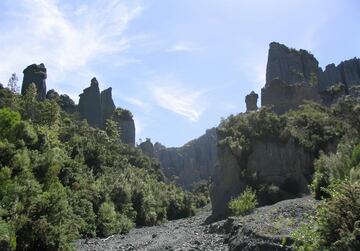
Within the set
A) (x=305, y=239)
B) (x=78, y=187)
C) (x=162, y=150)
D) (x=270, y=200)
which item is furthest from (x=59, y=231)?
(x=162, y=150)

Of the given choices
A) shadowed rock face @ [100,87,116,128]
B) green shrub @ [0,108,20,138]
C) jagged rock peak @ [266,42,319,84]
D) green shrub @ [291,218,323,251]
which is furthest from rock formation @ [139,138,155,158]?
green shrub @ [291,218,323,251]

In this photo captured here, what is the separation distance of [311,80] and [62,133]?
50099mm

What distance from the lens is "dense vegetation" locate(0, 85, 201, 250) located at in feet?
70.5

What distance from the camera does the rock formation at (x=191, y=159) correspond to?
151625 millimetres

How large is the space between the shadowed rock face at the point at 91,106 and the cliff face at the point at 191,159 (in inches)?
1476

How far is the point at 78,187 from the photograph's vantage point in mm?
45344

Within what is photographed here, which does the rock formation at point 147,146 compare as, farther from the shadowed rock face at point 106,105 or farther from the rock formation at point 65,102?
the rock formation at point 65,102

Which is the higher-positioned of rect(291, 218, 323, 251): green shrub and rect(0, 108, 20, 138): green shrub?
rect(0, 108, 20, 138): green shrub

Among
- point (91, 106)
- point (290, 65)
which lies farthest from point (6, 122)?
point (91, 106)

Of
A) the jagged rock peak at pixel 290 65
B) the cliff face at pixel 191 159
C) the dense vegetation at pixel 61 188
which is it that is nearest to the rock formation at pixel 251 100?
the jagged rock peak at pixel 290 65

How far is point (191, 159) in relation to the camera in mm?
157000

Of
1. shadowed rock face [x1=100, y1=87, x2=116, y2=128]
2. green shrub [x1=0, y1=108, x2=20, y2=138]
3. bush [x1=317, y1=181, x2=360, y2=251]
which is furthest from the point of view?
shadowed rock face [x1=100, y1=87, x2=116, y2=128]

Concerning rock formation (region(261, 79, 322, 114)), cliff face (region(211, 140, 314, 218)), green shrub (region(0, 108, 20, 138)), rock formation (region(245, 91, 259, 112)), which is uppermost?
rock formation (region(245, 91, 259, 112))

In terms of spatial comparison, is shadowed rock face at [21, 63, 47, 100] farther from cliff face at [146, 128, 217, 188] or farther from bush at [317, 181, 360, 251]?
bush at [317, 181, 360, 251]
